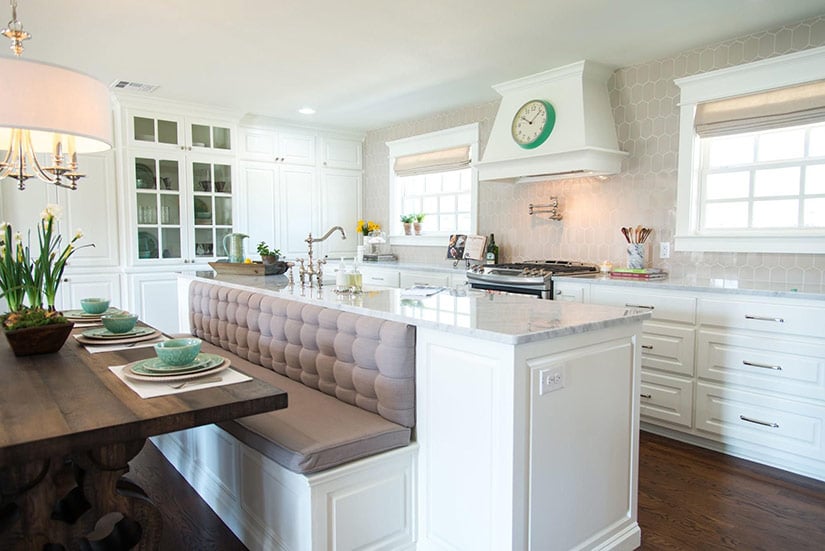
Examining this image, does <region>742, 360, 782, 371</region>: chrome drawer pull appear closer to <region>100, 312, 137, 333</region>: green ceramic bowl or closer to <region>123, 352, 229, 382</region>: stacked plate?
<region>123, 352, 229, 382</region>: stacked plate

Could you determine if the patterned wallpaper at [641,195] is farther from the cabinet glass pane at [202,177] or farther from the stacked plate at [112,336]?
the stacked plate at [112,336]

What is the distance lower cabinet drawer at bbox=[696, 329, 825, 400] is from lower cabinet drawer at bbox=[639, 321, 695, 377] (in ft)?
0.20

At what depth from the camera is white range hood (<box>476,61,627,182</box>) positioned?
3809 mm

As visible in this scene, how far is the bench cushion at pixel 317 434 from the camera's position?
1.76m

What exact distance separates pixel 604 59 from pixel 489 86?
3.23ft

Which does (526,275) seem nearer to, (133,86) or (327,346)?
(327,346)

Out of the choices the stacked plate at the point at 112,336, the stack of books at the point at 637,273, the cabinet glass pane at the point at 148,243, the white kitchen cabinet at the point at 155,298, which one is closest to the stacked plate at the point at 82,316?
the stacked plate at the point at 112,336

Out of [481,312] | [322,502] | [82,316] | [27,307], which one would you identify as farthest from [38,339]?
[481,312]

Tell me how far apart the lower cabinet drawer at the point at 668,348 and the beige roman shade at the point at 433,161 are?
2.56 m

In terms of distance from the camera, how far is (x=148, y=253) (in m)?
4.99

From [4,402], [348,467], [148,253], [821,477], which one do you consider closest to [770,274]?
[821,477]

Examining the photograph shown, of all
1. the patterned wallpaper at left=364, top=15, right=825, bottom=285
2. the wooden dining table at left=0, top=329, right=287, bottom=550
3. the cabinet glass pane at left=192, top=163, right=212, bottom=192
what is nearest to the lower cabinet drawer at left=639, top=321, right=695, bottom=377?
the patterned wallpaper at left=364, top=15, right=825, bottom=285

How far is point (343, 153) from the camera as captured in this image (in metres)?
6.38

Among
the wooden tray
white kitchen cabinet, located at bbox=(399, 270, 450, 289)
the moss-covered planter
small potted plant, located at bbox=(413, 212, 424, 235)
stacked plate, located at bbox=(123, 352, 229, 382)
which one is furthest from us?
small potted plant, located at bbox=(413, 212, 424, 235)
